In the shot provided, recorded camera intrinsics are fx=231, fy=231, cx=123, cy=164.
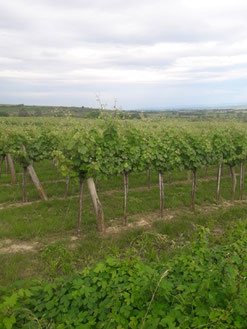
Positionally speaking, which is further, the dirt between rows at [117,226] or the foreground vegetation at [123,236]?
the dirt between rows at [117,226]

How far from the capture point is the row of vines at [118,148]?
7277 mm

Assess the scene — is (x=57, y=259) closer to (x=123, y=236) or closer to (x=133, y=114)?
(x=123, y=236)

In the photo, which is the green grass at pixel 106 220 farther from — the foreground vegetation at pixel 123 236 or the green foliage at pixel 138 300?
the green foliage at pixel 138 300

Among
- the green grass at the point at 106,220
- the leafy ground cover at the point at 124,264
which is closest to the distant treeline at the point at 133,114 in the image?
the green grass at the point at 106,220

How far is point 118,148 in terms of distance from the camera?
25.7 feet

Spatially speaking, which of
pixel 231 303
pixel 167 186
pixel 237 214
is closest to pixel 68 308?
pixel 231 303

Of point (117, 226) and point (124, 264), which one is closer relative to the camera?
point (124, 264)

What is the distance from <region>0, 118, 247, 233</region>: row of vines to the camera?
7.28m

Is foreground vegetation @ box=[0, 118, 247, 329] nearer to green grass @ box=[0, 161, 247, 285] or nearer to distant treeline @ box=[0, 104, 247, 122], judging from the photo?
green grass @ box=[0, 161, 247, 285]

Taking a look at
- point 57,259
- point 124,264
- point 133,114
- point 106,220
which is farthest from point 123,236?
point 133,114

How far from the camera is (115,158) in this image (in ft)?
25.8

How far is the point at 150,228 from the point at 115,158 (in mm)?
2745

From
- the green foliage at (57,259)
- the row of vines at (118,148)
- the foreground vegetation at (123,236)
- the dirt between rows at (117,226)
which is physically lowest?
the dirt between rows at (117,226)

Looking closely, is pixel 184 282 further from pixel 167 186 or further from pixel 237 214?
pixel 167 186
